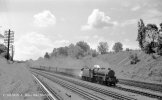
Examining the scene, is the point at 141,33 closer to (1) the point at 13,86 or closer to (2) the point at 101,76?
(2) the point at 101,76

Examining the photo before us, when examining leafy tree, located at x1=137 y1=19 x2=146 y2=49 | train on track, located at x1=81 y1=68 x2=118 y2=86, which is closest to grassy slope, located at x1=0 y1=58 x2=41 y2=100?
train on track, located at x1=81 y1=68 x2=118 y2=86

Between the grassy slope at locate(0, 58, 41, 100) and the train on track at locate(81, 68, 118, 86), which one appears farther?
the train on track at locate(81, 68, 118, 86)

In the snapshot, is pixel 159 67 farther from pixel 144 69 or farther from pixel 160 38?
pixel 160 38

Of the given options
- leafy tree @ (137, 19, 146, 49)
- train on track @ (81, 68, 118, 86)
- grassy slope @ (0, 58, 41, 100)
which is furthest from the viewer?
leafy tree @ (137, 19, 146, 49)

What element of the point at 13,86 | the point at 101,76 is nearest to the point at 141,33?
the point at 101,76

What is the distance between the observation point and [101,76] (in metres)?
38.5

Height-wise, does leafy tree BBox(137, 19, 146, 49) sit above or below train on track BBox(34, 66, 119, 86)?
above

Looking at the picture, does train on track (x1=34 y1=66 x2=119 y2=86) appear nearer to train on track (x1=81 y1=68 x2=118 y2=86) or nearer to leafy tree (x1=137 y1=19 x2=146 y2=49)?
train on track (x1=81 y1=68 x2=118 y2=86)

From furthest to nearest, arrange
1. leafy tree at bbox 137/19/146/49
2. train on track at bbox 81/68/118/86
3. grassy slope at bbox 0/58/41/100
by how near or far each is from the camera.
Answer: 1. leafy tree at bbox 137/19/146/49
2. train on track at bbox 81/68/118/86
3. grassy slope at bbox 0/58/41/100

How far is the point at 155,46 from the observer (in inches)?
2336

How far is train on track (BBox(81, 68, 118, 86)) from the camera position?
119ft

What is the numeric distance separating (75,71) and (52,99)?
3924 centimetres

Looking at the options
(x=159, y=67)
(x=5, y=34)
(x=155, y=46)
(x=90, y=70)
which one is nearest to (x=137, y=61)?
(x=155, y=46)

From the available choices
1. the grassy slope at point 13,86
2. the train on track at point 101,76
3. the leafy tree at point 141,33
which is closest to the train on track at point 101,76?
the train on track at point 101,76
